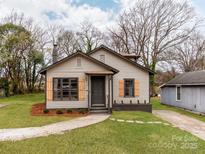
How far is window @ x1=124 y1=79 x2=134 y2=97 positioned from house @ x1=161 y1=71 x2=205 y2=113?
5.04 metres

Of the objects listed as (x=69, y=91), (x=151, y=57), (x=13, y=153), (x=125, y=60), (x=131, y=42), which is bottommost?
(x=13, y=153)

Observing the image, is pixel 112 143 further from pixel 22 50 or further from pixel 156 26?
pixel 156 26

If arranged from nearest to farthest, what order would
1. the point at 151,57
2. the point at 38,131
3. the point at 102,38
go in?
the point at 38,131 → the point at 151,57 → the point at 102,38

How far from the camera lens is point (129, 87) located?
17.0m

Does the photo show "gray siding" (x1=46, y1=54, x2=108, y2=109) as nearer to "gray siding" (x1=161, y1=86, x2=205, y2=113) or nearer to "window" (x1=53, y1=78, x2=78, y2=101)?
"window" (x1=53, y1=78, x2=78, y2=101)

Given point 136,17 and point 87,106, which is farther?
point 136,17

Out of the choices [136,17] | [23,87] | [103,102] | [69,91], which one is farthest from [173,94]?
[23,87]

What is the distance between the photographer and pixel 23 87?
34500 millimetres

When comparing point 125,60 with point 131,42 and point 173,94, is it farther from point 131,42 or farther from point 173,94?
point 131,42

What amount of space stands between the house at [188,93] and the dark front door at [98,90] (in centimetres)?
732

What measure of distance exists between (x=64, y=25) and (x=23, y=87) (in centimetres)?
1323

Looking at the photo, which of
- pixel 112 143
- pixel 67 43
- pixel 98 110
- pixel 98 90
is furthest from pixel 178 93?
pixel 67 43

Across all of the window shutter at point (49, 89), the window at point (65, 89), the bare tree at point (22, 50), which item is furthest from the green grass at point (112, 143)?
the bare tree at point (22, 50)

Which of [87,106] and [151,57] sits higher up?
[151,57]
